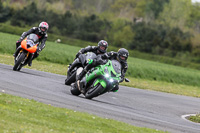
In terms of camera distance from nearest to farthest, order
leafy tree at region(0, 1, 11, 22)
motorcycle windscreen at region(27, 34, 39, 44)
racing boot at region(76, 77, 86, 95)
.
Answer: racing boot at region(76, 77, 86, 95) → motorcycle windscreen at region(27, 34, 39, 44) → leafy tree at region(0, 1, 11, 22)

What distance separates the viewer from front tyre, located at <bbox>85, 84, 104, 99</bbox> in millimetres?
11802

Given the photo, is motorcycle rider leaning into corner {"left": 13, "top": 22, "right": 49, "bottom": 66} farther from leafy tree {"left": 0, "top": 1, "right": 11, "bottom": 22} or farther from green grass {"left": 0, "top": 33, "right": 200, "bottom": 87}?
leafy tree {"left": 0, "top": 1, "right": 11, "bottom": 22}

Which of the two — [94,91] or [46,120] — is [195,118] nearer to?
[94,91]

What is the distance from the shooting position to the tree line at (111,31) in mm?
70000

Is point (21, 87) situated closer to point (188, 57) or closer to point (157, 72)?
point (157, 72)

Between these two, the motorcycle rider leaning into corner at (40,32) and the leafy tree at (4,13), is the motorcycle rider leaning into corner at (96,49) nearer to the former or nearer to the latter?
the motorcycle rider leaning into corner at (40,32)

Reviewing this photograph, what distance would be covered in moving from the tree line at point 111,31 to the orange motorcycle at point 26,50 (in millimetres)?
51792

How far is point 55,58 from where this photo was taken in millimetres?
30844

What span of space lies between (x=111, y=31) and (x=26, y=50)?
218 ft

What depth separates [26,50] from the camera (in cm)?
1559

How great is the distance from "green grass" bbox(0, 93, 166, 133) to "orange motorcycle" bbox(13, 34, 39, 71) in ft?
19.0

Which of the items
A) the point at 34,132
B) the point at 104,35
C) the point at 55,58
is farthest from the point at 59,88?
the point at 104,35

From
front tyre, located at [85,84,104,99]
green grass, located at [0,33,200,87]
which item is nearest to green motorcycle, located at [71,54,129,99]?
front tyre, located at [85,84,104,99]

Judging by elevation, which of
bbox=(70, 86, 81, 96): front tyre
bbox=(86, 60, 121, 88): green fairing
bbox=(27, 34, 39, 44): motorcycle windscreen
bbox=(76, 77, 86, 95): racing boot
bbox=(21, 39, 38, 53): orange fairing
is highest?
bbox=(27, 34, 39, 44): motorcycle windscreen
